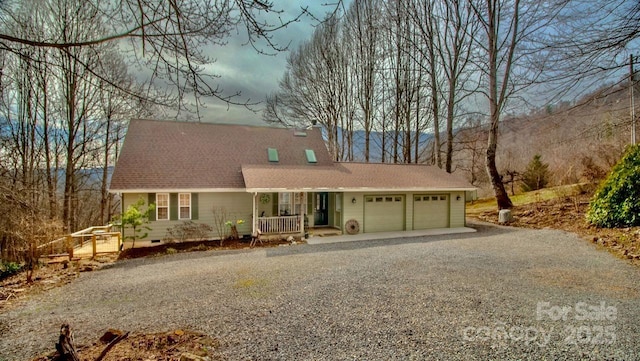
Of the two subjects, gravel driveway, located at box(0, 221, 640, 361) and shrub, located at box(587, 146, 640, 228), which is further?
shrub, located at box(587, 146, 640, 228)

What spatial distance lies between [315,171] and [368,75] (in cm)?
1277

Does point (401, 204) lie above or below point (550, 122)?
below

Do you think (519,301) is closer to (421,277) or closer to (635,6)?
(421,277)

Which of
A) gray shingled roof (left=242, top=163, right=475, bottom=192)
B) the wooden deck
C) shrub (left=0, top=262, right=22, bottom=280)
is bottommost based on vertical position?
the wooden deck

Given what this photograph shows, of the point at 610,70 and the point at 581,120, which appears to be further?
the point at 581,120

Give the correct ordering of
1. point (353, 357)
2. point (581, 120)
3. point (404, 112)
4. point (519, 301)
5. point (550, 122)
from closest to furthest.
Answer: point (353, 357) < point (519, 301) < point (581, 120) < point (550, 122) < point (404, 112)

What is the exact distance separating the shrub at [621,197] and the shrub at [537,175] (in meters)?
10.0

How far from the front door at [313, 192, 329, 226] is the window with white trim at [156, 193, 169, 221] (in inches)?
262

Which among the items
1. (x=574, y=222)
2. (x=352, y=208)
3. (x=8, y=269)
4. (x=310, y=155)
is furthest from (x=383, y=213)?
(x=8, y=269)

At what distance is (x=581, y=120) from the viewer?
7.42 metres

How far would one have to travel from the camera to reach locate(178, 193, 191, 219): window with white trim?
11695 millimetres

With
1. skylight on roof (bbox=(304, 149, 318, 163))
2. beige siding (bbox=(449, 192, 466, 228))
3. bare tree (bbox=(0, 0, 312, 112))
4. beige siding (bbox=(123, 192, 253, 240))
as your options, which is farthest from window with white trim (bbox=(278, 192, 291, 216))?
bare tree (bbox=(0, 0, 312, 112))

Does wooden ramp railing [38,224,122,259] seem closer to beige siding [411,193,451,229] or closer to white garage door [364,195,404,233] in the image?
white garage door [364,195,404,233]

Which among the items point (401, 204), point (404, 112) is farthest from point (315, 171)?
point (404, 112)
